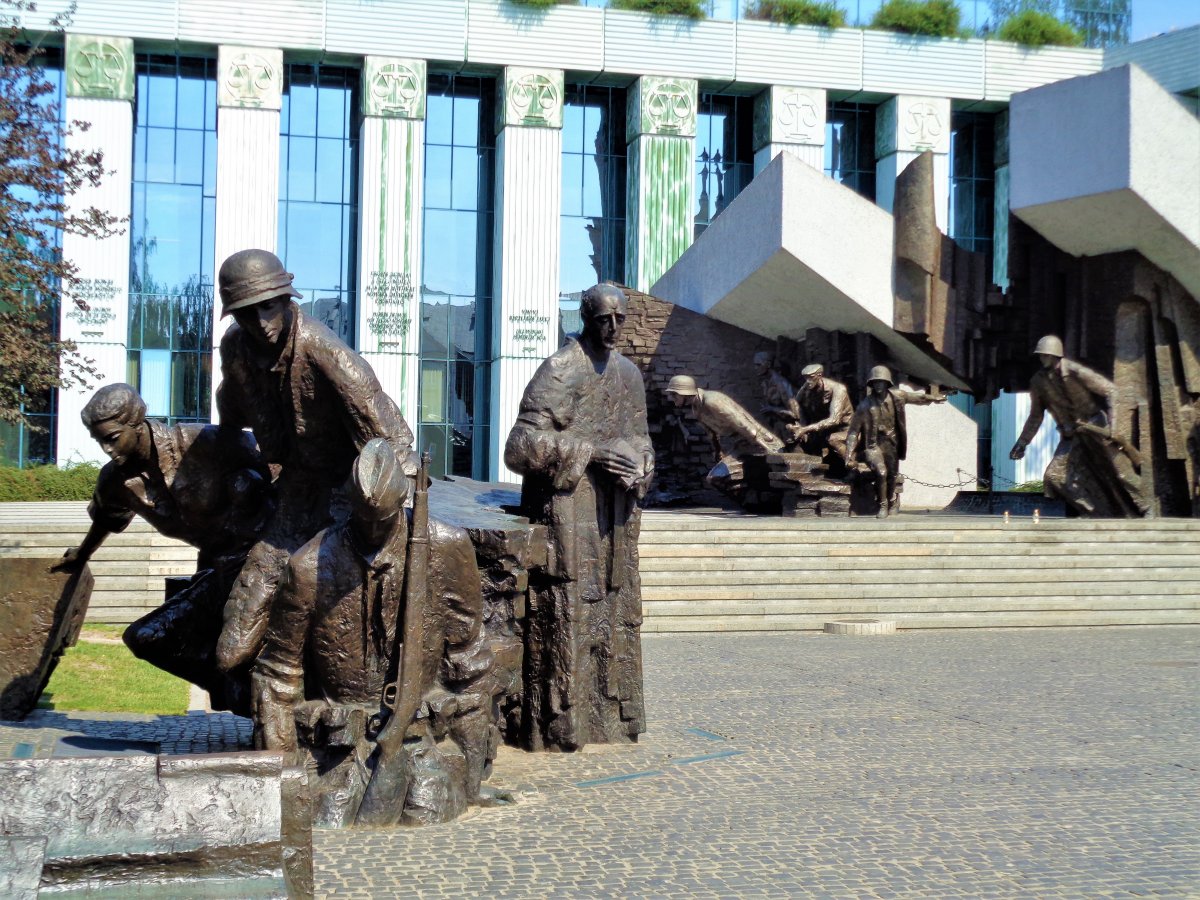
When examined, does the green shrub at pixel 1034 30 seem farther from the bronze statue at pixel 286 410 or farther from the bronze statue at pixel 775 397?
the bronze statue at pixel 286 410

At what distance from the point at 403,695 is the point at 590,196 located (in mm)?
27398

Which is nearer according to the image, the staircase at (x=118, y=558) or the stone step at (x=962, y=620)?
the staircase at (x=118, y=558)

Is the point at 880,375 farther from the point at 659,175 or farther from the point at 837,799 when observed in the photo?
the point at 659,175

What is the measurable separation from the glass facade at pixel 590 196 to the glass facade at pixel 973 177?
27.9 ft

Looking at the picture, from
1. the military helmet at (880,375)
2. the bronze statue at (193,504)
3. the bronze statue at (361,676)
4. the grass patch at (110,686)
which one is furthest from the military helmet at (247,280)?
A: the military helmet at (880,375)

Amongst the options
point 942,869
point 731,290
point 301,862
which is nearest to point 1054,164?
point 731,290

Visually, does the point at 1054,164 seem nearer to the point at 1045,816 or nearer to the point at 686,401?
the point at 686,401

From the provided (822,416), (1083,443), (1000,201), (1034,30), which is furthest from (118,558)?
(1034,30)

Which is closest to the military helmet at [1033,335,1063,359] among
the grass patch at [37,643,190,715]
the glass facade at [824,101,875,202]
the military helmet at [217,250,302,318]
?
the grass patch at [37,643,190,715]

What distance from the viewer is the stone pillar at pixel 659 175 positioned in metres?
30.6

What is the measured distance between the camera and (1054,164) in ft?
54.8

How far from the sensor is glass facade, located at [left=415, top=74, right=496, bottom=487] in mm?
30516

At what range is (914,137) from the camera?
31922 mm

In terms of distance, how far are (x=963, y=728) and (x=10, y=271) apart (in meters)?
7.22
